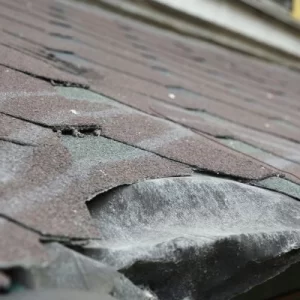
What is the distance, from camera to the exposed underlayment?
66 cm

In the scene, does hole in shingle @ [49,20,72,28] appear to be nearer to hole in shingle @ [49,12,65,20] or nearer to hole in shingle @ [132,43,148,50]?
hole in shingle @ [49,12,65,20]

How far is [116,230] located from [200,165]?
0.31 meters

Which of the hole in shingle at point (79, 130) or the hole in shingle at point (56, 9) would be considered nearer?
the hole in shingle at point (79, 130)

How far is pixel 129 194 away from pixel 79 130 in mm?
256

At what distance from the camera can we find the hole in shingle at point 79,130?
3.36ft

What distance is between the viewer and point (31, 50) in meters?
1.67

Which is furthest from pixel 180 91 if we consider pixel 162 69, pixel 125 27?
pixel 125 27

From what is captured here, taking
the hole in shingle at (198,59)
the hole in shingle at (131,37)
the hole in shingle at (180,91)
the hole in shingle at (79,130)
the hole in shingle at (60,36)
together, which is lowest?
the hole in shingle at (180,91)

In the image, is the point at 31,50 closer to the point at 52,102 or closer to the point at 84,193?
the point at 52,102

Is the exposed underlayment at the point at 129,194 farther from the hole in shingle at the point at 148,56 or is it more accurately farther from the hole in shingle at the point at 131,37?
the hole in shingle at the point at 131,37

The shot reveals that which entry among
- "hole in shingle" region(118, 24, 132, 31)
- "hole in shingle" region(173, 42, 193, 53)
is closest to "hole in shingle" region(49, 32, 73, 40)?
"hole in shingle" region(118, 24, 132, 31)

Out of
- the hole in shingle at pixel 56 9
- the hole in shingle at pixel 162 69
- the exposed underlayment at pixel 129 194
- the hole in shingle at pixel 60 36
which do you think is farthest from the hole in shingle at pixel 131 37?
the exposed underlayment at pixel 129 194

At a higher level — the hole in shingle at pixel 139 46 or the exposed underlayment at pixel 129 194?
the hole in shingle at pixel 139 46

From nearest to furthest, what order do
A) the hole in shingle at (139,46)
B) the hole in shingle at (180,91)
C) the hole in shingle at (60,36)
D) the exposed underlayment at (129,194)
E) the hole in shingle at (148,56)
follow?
1. the exposed underlayment at (129,194)
2. the hole in shingle at (180,91)
3. the hole in shingle at (60,36)
4. the hole in shingle at (148,56)
5. the hole in shingle at (139,46)
